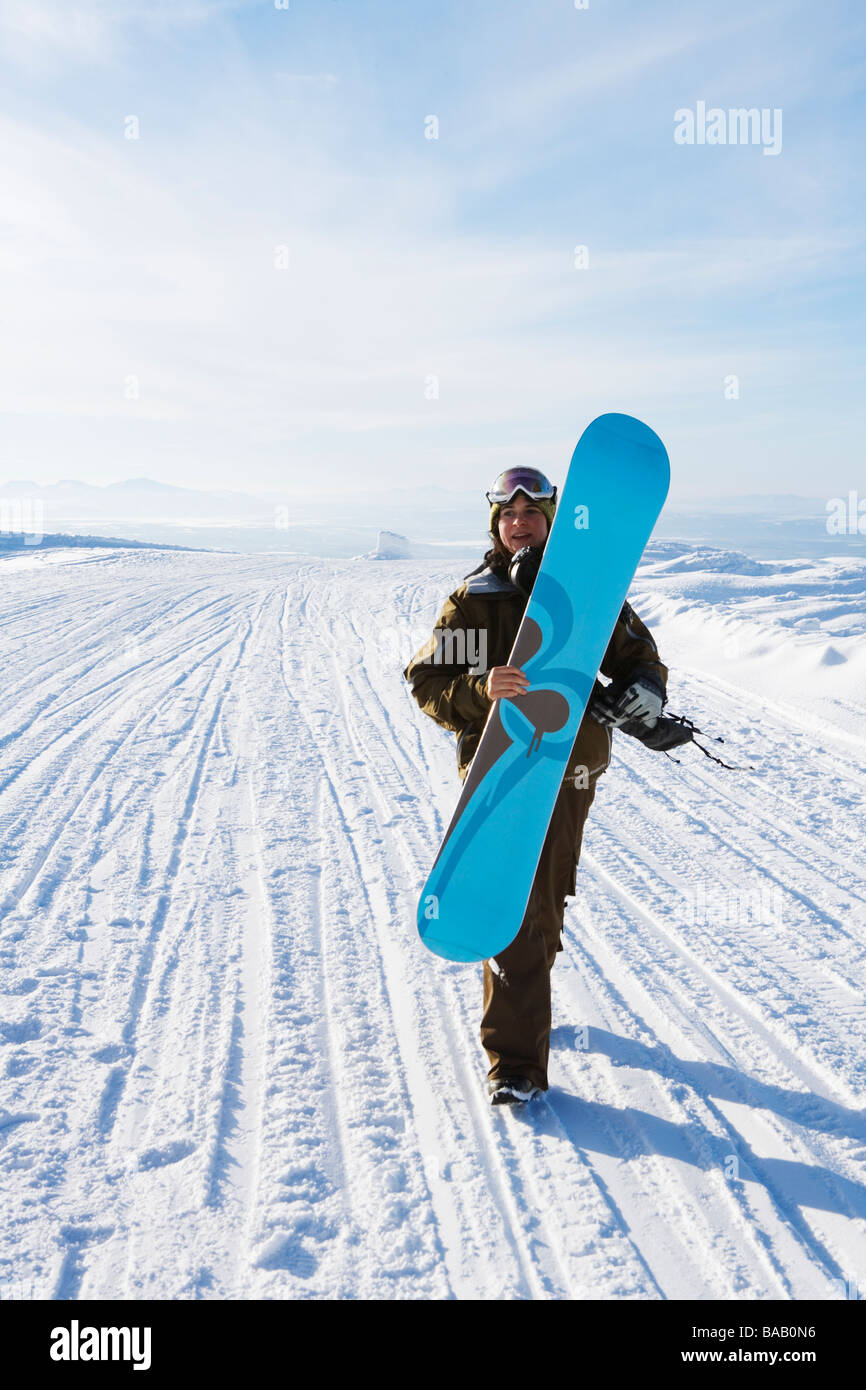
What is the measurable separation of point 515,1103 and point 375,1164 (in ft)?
1.67

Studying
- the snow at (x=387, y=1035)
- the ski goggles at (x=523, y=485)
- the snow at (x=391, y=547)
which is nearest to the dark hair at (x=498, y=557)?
the ski goggles at (x=523, y=485)

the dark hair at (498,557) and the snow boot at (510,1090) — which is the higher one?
the dark hair at (498,557)

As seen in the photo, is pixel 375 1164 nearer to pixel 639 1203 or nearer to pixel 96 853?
pixel 639 1203

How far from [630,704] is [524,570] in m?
0.59

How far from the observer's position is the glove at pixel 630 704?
9.07 feet

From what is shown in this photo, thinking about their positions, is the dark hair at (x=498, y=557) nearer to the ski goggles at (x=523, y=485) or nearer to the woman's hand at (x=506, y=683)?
the ski goggles at (x=523, y=485)

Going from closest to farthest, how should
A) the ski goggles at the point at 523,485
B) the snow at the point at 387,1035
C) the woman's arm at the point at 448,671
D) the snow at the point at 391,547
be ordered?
the snow at the point at 387,1035 → the woman's arm at the point at 448,671 → the ski goggles at the point at 523,485 → the snow at the point at 391,547

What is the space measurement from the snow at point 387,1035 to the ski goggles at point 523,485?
1911 millimetres

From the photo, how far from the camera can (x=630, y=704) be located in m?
2.77

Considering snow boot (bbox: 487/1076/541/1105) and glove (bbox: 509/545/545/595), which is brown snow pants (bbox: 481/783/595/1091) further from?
glove (bbox: 509/545/545/595)

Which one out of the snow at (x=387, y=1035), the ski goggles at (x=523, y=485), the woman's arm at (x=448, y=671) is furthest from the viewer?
the ski goggles at (x=523, y=485)

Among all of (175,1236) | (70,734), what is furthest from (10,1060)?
(70,734)

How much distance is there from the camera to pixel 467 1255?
6.97 ft

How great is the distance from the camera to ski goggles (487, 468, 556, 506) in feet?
9.78
